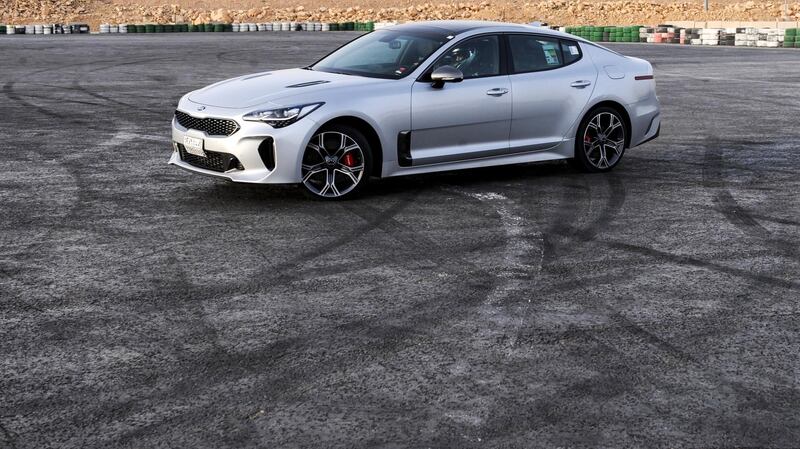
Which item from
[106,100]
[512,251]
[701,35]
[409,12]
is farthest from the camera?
[409,12]

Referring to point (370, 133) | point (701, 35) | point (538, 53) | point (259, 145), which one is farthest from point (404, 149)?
point (701, 35)

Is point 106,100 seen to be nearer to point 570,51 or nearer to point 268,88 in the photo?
point 268,88

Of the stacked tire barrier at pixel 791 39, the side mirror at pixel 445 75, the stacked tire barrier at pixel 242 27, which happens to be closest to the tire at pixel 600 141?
the side mirror at pixel 445 75

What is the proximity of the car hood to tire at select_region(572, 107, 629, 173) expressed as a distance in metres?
2.44

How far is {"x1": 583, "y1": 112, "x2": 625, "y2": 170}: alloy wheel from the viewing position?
11.3 metres

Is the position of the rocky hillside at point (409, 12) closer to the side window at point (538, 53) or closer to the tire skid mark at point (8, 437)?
the side window at point (538, 53)

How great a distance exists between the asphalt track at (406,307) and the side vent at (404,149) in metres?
0.40

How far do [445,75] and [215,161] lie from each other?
222cm

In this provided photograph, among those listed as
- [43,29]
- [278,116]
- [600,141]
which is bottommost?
[600,141]

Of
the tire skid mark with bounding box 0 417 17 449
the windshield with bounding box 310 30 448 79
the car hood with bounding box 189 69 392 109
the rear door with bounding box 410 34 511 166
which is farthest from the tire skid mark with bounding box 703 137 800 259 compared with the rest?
the tire skid mark with bounding box 0 417 17 449

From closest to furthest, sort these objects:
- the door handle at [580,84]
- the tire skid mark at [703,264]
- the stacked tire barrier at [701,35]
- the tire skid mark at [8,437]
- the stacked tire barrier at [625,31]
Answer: the tire skid mark at [8,437]
the tire skid mark at [703,264]
the door handle at [580,84]
the stacked tire barrier at [701,35]
the stacked tire barrier at [625,31]

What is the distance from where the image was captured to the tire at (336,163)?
952 centimetres

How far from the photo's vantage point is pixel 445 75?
9.88 metres

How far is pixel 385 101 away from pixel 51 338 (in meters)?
4.67
